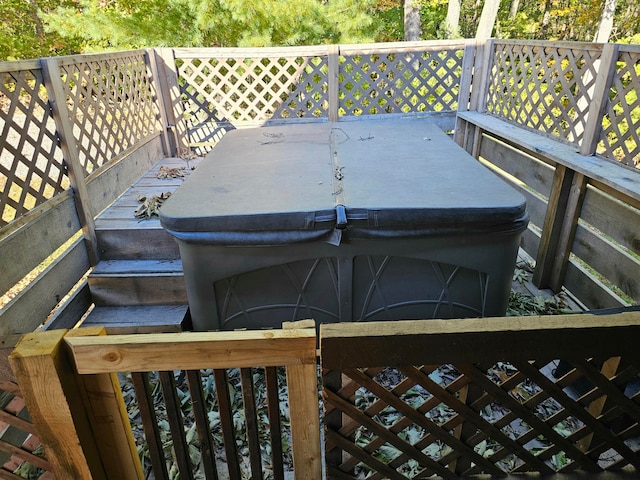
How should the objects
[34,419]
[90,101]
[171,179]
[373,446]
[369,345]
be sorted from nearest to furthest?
[369,345], [34,419], [373,446], [90,101], [171,179]

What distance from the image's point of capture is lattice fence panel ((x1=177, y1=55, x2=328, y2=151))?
16.0 ft

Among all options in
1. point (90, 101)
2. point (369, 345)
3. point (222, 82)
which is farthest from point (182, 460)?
point (222, 82)

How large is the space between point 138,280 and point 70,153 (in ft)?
3.22

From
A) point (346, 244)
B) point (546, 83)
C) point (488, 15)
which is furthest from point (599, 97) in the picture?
point (488, 15)

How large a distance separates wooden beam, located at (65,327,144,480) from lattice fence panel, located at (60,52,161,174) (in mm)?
2497

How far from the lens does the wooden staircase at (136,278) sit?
109 inches

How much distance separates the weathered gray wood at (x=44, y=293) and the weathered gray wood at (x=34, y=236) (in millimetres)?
85

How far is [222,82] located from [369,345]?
4.66 meters

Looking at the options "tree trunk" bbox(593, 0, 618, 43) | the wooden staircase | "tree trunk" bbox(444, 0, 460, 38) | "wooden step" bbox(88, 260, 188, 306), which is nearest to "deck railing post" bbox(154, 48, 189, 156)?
the wooden staircase

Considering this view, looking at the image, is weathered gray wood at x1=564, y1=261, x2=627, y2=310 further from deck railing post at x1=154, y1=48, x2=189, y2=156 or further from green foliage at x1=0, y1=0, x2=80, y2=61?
green foliage at x1=0, y1=0, x2=80, y2=61

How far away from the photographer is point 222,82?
493 cm

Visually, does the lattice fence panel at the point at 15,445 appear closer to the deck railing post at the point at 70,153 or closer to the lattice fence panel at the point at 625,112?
the deck railing post at the point at 70,153

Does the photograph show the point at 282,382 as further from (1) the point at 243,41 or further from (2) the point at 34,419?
(1) the point at 243,41

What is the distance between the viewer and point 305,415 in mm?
1145
